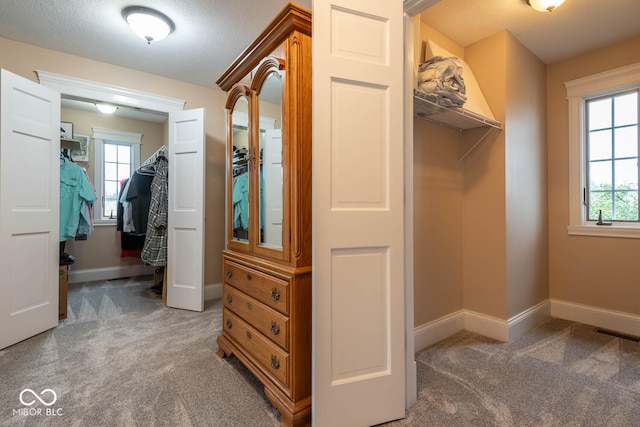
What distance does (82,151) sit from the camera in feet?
14.7

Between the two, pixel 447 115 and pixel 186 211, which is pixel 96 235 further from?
pixel 447 115

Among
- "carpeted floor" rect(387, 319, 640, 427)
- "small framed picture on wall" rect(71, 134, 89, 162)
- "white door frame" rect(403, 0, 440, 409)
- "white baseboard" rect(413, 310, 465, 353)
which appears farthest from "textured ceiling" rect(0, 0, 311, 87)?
"carpeted floor" rect(387, 319, 640, 427)

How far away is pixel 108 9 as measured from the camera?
221 cm

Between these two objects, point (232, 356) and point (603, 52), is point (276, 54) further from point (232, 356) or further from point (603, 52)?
point (603, 52)

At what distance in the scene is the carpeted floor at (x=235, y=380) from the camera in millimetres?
1480

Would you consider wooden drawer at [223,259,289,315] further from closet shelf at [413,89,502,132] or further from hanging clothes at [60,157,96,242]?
hanging clothes at [60,157,96,242]

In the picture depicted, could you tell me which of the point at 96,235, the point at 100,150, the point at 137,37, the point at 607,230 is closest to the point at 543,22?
the point at 607,230

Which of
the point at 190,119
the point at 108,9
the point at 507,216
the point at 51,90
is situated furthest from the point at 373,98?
the point at 51,90

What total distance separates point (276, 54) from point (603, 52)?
9.99 feet

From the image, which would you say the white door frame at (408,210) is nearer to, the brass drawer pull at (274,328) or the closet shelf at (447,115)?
the closet shelf at (447,115)

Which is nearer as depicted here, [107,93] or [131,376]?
[131,376]

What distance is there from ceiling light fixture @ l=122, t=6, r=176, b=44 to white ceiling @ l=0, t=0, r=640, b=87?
0.15 feet

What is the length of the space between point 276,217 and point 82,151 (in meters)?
4.49

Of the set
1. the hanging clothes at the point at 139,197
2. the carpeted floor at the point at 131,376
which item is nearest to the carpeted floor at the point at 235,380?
the carpeted floor at the point at 131,376
